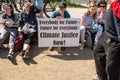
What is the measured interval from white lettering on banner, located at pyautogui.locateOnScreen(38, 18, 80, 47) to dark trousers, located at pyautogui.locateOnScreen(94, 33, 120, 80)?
3484 mm

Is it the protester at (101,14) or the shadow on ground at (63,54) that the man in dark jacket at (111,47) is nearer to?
the shadow on ground at (63,54)

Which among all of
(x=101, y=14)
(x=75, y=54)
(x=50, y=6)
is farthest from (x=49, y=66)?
(x=50, y=6)

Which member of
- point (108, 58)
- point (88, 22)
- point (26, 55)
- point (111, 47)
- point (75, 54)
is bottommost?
point (75, 54)

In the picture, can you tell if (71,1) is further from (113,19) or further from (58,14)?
(113,19)

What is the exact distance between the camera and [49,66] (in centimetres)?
697

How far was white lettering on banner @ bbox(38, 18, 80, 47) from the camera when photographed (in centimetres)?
780

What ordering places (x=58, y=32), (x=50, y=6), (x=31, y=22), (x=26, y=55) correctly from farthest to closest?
(x=50, y=6), (x=31, y=22), (x=58, y=32), (x=26, y=55)

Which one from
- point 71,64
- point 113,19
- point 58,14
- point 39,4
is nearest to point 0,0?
point 39,4

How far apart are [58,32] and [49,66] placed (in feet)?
3.87

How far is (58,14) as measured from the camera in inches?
320

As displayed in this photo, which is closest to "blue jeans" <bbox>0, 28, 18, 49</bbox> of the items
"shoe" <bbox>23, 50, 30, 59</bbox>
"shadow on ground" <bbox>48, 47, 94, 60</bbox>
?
"shoe" <bbox>23, 50, 30, 59</bbox>

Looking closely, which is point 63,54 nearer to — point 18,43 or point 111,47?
point 18,43

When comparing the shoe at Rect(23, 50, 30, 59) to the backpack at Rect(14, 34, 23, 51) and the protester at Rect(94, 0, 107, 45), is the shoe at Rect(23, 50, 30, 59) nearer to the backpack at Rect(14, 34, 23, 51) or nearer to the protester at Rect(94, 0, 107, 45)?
the backpack at Rect(14, 34, 23, 51)

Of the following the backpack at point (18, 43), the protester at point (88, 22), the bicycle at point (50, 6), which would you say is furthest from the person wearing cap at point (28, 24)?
the bicycle at point (50, 6)
